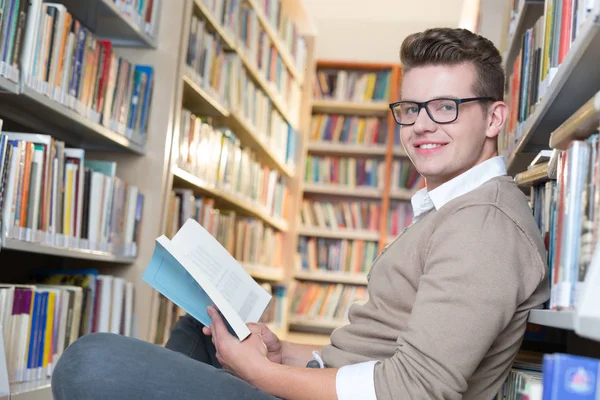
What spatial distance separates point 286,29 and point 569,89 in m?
3.86

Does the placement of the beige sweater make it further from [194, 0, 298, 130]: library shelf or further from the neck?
[194, 0, 298, 130]: library shelf

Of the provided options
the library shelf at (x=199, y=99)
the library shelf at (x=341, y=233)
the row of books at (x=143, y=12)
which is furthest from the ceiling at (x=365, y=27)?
the row of books at (x=143, y=12)

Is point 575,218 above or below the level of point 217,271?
above

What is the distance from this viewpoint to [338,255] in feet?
18.7

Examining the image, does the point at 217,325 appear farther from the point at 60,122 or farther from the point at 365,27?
the point at 365,27

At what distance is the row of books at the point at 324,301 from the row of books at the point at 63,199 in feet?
10.3

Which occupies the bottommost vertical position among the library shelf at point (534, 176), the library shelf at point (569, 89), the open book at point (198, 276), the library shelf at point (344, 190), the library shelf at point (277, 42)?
the open book at point (198, 276)

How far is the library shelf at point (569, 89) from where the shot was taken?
1092 millimetres

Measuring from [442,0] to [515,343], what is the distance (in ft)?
15.7

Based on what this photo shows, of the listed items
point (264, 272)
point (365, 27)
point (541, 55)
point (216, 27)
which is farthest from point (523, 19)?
point (365, 27)

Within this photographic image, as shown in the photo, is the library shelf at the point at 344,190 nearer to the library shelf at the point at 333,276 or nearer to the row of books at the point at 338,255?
the row of books at the point at 338,255

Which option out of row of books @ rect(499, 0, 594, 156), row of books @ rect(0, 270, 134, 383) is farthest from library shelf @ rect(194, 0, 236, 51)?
row of books @ rect(499, 0, 594, 156)

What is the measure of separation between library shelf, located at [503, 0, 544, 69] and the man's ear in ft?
3.15

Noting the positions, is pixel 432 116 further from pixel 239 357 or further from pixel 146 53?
pixel 146 53
